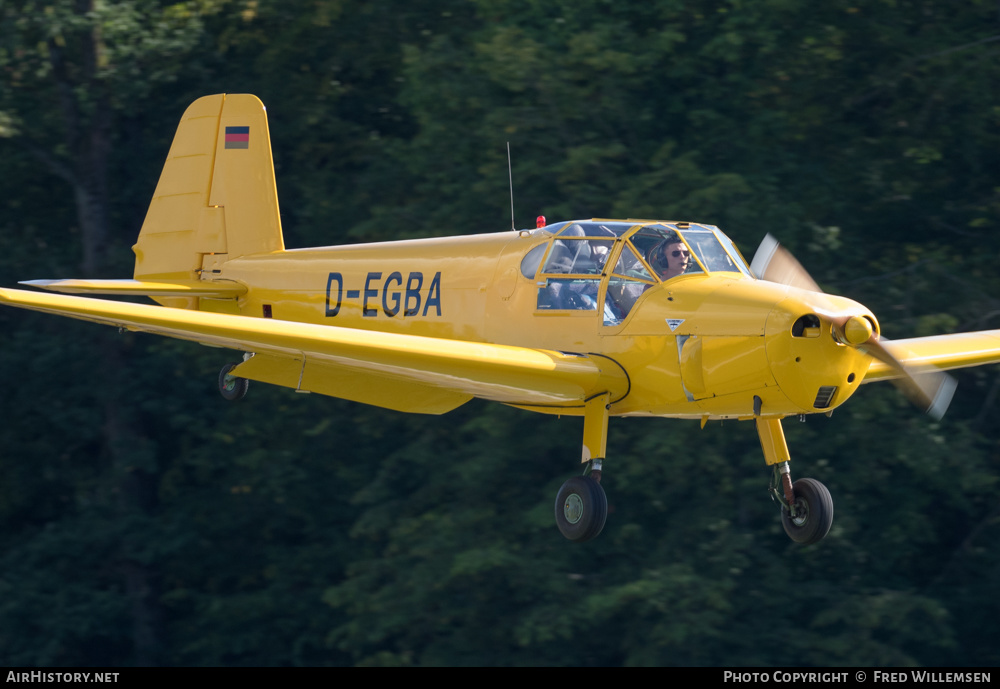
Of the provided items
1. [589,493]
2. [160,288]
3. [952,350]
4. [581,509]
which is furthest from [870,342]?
[160,288]

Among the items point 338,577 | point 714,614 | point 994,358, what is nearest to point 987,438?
point 714,614

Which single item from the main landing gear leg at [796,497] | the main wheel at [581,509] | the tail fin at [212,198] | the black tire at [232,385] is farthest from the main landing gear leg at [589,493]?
the tail fin at [212,198]

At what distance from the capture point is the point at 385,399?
11.0m

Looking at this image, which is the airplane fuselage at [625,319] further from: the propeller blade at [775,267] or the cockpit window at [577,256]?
the propeller blade at [775,267]

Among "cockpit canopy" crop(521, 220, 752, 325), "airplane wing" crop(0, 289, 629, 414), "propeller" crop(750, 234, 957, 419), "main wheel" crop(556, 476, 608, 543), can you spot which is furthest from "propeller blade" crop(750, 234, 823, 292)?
"main wheel" crop(556, 476, 608, 543)

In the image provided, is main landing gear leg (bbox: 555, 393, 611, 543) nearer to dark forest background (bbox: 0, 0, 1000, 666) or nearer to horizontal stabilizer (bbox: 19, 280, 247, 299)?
horizontal stabilizer (bbox: 19, 280, 247, 299)

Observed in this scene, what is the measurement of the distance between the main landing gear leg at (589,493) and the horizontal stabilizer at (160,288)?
15.4 ft

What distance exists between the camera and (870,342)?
336 inches

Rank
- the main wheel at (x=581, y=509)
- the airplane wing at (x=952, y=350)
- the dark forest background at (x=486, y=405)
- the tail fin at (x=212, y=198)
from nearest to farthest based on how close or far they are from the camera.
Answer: the main wheel at (x=581, y=509)
the airplane wing at (x=952, y=350)
the tail fin at (x=212, y=198)
the dark forest background at (x=486, y=405)

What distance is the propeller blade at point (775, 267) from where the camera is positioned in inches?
380

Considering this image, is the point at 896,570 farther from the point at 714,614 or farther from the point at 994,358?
the point at 994,358

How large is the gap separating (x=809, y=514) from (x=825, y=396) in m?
1.34
